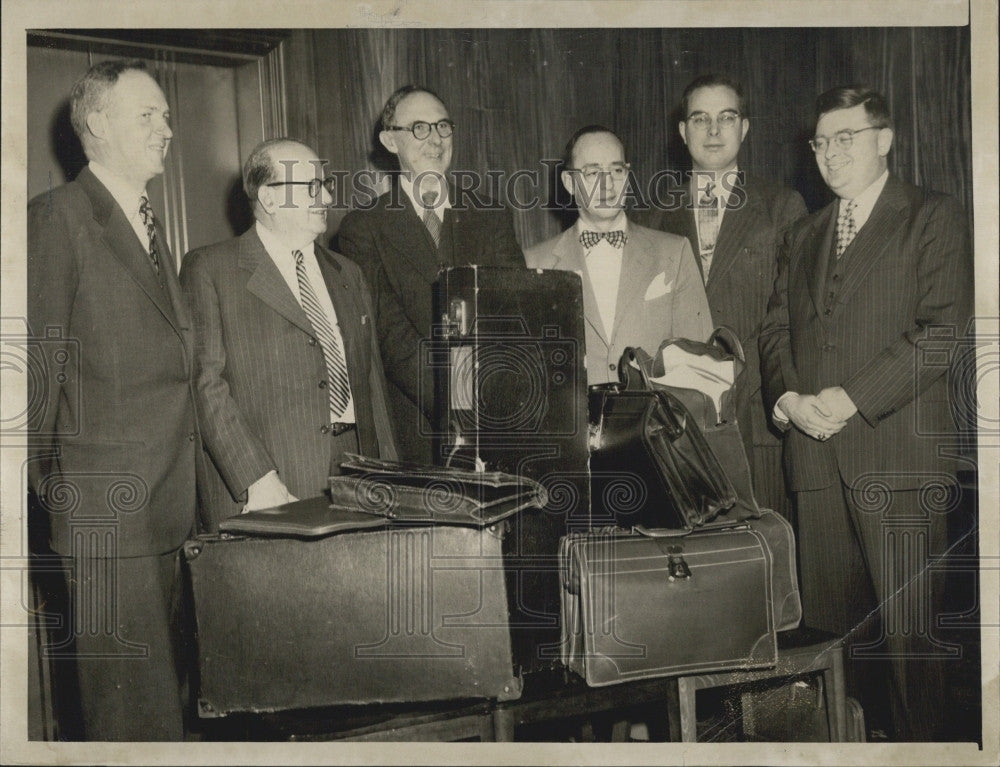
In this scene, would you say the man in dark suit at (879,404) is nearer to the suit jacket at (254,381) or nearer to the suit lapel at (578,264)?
the suit lapel at (578,264)

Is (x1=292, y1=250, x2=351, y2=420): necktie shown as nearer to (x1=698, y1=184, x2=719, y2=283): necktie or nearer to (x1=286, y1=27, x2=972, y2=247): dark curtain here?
(x1=286, y1=27, x2=972, y2=247): dark curtain

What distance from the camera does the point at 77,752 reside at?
9.66 feet

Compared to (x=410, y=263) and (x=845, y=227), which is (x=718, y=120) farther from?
(x=410, y=263)

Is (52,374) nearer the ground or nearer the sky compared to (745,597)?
nearer the sky

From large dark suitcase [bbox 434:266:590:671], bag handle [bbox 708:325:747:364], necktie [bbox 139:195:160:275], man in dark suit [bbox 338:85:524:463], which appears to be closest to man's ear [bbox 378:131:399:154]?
man in dark suit [bbox 338:85:524:463]

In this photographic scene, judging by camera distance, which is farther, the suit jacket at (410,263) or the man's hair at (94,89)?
the suit jacket at (410,263)

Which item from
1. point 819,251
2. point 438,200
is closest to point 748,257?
point 819,251

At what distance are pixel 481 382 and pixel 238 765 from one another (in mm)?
1430

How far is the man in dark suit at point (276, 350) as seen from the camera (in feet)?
9.70

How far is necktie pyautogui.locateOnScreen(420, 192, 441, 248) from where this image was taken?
3234 mm

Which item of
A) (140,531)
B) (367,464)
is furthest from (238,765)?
(367,464)

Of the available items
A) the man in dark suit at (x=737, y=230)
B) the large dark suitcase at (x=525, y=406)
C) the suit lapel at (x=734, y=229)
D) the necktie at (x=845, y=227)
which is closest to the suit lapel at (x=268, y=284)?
the large dark suitcase at (x=525, y=406)

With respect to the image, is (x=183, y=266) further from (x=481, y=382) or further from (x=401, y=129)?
(x=481, y=382)

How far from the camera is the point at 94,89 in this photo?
301 cm
